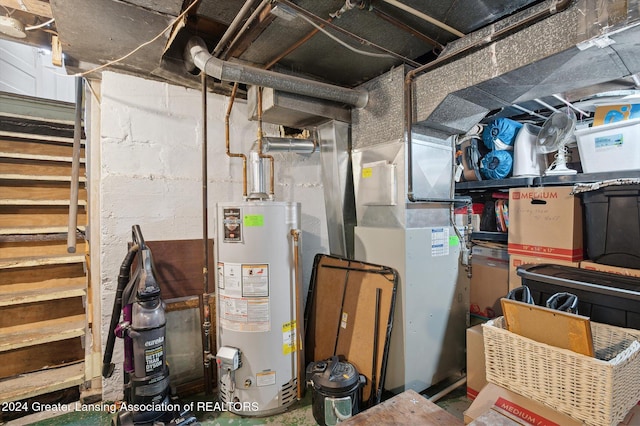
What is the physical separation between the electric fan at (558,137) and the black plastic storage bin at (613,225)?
0.68 meters

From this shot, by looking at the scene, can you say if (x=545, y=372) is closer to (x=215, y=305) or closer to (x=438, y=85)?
(x=438, y=85)

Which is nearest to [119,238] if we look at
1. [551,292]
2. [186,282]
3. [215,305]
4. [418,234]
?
[186,282]

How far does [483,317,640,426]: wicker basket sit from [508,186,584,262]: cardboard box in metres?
0.83

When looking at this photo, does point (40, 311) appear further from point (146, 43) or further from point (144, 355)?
point (146, 43)

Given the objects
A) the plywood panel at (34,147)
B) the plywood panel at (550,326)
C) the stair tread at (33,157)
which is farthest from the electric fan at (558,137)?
the plywood panel at (34,147)

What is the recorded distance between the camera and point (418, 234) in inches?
82.1

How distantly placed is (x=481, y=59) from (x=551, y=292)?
1.37 meters

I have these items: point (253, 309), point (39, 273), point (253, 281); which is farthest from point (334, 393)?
point (39, 273)

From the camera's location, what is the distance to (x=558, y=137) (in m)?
2.39

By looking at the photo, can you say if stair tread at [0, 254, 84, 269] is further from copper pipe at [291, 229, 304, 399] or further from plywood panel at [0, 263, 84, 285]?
copper pipe at [291, 229, 304, 399]

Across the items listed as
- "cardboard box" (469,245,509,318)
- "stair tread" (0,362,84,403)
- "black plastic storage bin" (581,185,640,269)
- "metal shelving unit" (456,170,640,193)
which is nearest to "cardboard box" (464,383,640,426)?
"black plastic storage bin" (581,185,640,269)

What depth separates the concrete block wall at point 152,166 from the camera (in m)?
1.98

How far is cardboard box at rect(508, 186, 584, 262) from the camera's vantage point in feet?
6.50

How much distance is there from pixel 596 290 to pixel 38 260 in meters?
3.58
